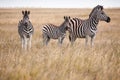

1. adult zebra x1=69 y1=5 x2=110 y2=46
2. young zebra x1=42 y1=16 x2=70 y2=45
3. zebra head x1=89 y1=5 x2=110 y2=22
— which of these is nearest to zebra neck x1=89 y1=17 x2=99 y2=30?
adult zebra x1=69 y1=5 x2=110 y2=46

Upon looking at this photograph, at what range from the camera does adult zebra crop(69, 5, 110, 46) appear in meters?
14.6

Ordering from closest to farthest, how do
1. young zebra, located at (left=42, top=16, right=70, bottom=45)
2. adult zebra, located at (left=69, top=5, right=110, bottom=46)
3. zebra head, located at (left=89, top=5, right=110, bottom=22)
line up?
1. adult zebra, located at (left=69, top=5, right=110, bottom=46)
2. zebra head, located at (left=89, top=5, right=110, bottom=22)
3. young zebra, located at (left=42, top=16, right=70, bottom=45)

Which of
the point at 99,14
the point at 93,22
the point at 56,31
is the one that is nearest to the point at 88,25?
the point at 93,22

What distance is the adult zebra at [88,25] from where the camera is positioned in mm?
14602

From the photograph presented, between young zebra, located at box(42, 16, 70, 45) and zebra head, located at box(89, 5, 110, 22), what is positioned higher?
zebra head, located at box(89, 5, 110, 22)

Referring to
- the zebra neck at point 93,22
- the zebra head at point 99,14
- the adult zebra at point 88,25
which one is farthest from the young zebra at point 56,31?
the zebra head at point 99,14

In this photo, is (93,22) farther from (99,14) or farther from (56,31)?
(56,31)

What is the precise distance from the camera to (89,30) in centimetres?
1455

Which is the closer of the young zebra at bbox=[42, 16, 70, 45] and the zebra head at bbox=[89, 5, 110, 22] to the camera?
the zebra head at bbox=[89, 5, 110, 22]

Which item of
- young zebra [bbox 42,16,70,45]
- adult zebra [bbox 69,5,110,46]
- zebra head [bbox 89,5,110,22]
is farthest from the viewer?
young zebra [bbox 42,16,70,45]

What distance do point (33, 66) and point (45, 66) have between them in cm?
37

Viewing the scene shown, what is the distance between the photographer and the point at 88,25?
14.9 meters

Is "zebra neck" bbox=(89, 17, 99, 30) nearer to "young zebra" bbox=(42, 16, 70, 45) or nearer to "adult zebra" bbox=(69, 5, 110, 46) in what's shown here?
"adult zebra" bbox=(69, 5, 110, 46)

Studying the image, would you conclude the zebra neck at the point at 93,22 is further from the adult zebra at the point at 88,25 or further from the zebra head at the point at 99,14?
the zebra head at the point at 99,14
